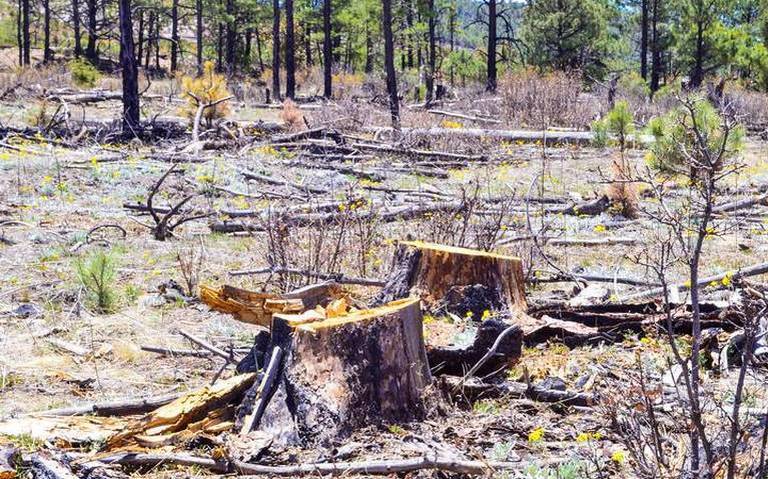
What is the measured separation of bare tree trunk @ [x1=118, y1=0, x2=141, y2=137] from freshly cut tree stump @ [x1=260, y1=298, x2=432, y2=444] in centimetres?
1378

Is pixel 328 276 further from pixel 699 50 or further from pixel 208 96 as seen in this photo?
pixel 699 50

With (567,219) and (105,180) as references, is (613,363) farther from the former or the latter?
(105,180)

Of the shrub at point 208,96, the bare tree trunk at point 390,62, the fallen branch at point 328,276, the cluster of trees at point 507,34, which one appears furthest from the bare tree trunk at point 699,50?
the fallen branch at point 328,276

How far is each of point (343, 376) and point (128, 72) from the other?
15387 millimetres

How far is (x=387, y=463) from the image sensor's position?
3.25 metres

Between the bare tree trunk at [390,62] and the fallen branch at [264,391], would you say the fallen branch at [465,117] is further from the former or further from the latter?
the fallen branch at [264,391]

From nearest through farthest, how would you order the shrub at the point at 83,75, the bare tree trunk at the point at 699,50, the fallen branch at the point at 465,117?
the fallen branch at the point at 465,117, the shrub at the point at 83,75, the bare tree trunk at the point at 699,50

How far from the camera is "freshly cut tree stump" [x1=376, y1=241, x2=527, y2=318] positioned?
513cm

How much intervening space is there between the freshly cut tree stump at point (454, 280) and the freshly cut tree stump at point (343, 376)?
1.29 m

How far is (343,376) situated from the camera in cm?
365

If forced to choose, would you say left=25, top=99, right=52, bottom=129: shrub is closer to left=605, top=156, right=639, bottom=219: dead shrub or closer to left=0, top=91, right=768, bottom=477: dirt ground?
left=0, top=91, right=768, bottom=477: dirt ground

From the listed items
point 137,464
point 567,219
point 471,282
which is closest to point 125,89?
point 567,219

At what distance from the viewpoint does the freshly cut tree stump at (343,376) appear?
3.57 metres

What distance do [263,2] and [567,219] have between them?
148 ft
